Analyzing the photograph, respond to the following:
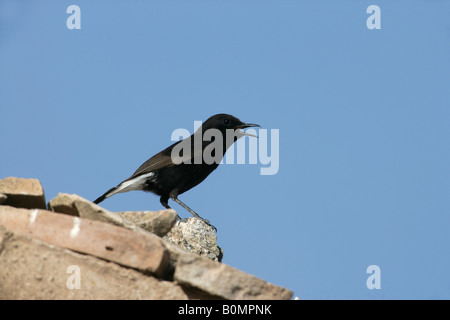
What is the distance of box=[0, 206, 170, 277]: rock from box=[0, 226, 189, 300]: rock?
0.17ft

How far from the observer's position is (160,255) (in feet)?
12.8

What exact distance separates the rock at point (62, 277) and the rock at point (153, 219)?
3.09 ft

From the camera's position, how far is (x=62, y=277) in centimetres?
382

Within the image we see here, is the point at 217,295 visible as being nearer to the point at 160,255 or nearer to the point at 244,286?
the point at 244,286

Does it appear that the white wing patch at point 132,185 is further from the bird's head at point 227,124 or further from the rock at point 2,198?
the rock at point 2,198

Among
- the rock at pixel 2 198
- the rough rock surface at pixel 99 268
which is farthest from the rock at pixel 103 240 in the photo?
the rock at pixel 2 198

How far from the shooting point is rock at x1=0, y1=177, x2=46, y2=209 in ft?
15.3

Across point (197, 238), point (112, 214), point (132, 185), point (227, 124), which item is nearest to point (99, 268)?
point (112, 214)

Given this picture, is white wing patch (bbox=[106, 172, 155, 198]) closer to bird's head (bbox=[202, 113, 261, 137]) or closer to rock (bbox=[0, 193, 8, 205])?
bird's head (bbox=[202, 113, 261, 137])

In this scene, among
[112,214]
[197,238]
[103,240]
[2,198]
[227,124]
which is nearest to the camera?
[103,240]

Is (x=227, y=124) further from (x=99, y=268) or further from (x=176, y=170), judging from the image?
(x=99, y=268)

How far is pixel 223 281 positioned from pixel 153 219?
1164 millimetres

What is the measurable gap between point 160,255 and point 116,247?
257 millimetres

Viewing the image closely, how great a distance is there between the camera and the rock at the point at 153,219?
483 centimetres
